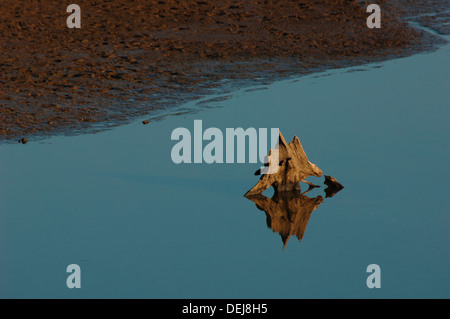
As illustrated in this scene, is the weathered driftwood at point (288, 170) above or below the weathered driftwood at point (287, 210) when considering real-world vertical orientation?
above

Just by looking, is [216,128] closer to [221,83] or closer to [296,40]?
[221,83]

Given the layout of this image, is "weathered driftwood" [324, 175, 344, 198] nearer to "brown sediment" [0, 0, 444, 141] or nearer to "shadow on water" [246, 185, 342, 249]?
"shadow on water" [246, 185, 342, 249]

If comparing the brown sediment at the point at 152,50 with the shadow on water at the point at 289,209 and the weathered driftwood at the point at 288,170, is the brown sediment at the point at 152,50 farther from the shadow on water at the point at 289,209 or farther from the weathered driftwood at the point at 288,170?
the shadow on water at the point at 289,209

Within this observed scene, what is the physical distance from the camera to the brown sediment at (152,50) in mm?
9500

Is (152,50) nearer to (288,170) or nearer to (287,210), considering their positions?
(288,170)

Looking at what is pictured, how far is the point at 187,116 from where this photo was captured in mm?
9195

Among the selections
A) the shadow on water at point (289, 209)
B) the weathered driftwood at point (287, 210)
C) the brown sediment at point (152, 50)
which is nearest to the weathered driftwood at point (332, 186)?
the shadow on water at point (289, 209)

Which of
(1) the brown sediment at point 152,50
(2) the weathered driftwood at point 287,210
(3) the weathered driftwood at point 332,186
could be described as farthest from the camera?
(1) the brown sediment at point 152,50

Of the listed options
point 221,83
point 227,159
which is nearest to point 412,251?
point 227,159

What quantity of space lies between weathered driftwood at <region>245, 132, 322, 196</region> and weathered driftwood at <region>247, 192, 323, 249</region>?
74 millimetres

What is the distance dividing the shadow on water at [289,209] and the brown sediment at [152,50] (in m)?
2.58

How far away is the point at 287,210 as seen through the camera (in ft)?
23.1
